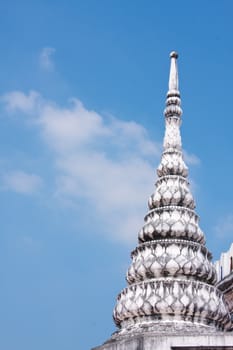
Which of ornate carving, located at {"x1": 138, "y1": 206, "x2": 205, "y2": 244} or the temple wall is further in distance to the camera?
the temple wall

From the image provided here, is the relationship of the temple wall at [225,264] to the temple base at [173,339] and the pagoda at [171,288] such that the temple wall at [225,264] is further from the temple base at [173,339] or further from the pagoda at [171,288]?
the temple base at [173,339]

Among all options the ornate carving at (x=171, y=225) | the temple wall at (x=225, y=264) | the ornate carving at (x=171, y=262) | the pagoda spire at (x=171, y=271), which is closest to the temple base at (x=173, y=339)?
the pagoda spire at (x=171, y=271)

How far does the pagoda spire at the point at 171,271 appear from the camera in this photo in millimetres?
16375

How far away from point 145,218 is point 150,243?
1272mm

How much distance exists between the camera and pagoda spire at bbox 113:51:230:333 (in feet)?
53.7

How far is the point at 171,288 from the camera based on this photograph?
16.6 m

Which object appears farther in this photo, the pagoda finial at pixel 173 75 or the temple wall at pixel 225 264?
the temple wall at pixel 225 264

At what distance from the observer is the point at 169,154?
19625 mm

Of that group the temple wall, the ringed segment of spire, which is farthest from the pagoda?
the temple wall

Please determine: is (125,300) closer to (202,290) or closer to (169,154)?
(202,290)

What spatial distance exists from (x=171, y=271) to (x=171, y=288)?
1.65ft

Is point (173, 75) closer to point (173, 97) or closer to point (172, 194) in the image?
point (173, 97)

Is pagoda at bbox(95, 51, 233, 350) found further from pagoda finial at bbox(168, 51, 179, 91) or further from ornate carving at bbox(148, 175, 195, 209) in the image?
pagoda finial at bbox(168, 51, 179, 91)

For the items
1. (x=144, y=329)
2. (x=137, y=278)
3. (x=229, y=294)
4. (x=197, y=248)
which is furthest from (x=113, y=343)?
(x=229, y=294)
